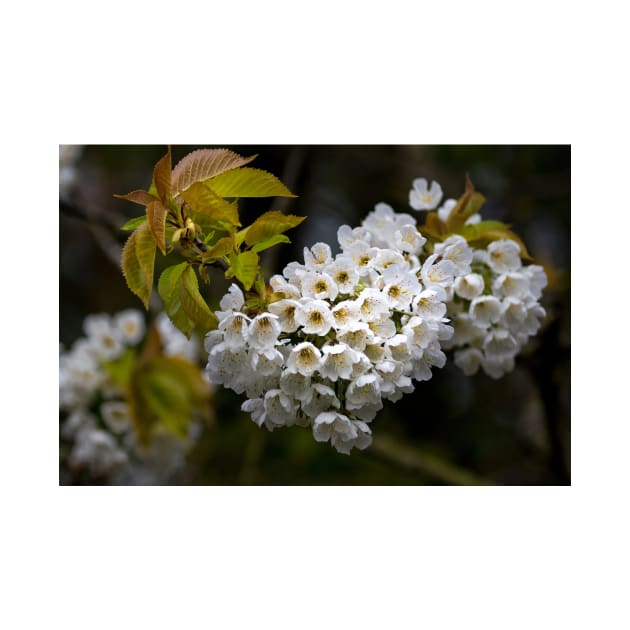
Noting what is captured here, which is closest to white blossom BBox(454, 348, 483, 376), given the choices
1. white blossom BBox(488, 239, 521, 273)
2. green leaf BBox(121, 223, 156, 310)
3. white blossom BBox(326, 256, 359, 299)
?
white blossom BBox(488, 239, 521, 273)

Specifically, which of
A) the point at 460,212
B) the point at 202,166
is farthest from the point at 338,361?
the point at 460,212

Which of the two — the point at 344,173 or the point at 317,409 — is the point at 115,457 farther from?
the point at 344,173

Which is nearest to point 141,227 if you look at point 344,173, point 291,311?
point 291,311

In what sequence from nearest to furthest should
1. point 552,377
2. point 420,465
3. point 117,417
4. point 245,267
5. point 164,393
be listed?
point 245,267 < point 164,393 < point 552,377 < point 117,417 < point 420,465

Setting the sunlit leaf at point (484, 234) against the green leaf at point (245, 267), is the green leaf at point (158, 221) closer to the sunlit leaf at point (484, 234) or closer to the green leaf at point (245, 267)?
the green leaf at point (245, 267)

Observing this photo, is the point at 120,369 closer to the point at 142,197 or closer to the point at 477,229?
the point at 142,197

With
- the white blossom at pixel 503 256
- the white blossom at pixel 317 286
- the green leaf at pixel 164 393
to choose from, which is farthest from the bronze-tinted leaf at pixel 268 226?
the green leaf at pixel 164 393
